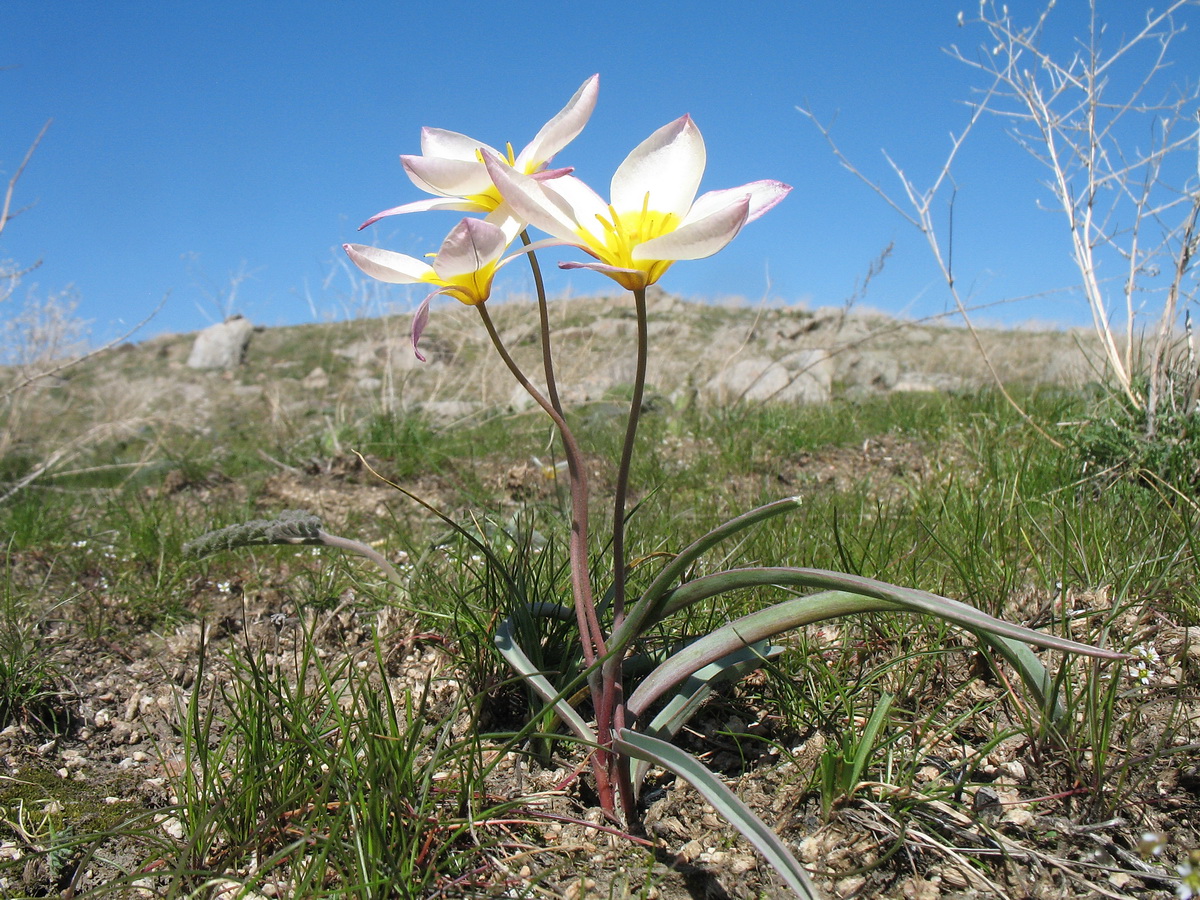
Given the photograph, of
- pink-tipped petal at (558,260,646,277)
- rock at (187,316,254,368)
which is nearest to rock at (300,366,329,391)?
rock at (187,316,254,368)

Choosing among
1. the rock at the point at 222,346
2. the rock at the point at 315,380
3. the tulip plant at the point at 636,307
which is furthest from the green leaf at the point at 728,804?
the rock at the point at 222,346

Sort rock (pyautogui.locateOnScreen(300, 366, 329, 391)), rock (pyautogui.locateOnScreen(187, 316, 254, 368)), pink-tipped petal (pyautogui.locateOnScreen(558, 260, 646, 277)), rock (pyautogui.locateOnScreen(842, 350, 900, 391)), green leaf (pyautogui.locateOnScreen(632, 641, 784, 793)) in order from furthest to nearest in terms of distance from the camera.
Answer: rock (pyautogui.locateOnScreen(187, 316, 254, 368))
rock (pyautogui.locateOnScreen(300, 366, 329, 391))
rock (pyautogui.locateOnScreen(842, 350, 900, 391))
green leaf (pyautogui.locateOnScreen(632, 641, 784, 793))
pink-tipped petal (pyautogui.locateOnScreen(558, 260, 646, 277))

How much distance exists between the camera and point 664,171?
0.98 meters

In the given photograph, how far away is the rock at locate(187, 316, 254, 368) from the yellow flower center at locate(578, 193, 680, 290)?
41.0 feet

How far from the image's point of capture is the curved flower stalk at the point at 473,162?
Result: 968 millimetres

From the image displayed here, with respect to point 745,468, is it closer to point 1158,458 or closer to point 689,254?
point 1158,458

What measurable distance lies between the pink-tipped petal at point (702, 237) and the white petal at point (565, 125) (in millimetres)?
223

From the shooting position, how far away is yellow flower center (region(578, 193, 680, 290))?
927mm

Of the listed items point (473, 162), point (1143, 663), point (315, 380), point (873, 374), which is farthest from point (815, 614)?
point (315, 380)

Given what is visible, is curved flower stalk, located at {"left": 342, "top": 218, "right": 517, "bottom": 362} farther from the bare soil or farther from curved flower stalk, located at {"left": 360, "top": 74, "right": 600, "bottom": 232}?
the bare soil

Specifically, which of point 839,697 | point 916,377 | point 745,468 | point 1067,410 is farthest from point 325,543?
point 916,377

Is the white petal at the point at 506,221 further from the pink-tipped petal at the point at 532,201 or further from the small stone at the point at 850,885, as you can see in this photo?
the small stone at the point at 850,885

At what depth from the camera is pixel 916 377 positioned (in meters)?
9.13

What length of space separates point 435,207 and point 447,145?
0.11 meters
